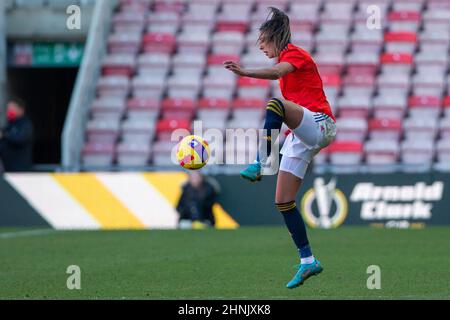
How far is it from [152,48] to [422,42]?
5292 mm

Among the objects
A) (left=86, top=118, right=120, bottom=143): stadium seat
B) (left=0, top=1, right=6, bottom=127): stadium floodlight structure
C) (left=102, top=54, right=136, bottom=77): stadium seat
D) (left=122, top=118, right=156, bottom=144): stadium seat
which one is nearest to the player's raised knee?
(left=122, top=118, right=156, bottom=144): stadium seat

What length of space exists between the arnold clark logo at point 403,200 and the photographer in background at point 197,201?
2.41 meters

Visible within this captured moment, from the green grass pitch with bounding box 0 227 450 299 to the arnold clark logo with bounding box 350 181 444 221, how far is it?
785 millimetres

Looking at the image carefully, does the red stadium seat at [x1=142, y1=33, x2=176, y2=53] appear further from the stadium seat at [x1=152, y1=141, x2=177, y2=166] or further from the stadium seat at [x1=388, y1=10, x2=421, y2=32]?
the stadium seat at [x1=388, y1=10, x2=421, y2=32]

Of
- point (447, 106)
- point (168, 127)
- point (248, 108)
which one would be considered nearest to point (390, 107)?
point (447, 106)

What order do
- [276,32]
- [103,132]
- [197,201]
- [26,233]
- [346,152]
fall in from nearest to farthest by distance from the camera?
[276,32], [26,233], [197,201], [346,152], [103,132]

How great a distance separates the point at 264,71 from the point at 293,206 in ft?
4.11

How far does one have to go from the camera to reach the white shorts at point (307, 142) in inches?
379

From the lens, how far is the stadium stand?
21.2m

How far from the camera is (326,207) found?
722 inches

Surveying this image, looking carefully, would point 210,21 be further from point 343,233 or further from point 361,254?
point 361,254

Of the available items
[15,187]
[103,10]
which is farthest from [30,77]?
[15,187]
